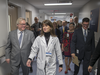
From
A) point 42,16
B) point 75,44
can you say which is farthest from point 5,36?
point 42,16

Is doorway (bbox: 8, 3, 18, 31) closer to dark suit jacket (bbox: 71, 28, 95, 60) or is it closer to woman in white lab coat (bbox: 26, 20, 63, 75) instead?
woman in white lab coat (bbox: 26, 20, 63, 75)

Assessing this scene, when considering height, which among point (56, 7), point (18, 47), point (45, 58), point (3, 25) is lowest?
point (45, 58)

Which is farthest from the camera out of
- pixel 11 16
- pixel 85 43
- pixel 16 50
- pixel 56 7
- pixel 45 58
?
pixel 56 7

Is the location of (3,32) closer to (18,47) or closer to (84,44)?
(18,47)

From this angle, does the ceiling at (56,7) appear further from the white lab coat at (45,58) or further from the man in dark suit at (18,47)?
the white lab coat at (45,58)

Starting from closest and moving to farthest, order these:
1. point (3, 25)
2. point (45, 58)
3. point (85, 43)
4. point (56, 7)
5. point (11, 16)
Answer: point (45, 58)
point (85, 43)
point (3, 25)
point (11, 16)
point (56, 7)

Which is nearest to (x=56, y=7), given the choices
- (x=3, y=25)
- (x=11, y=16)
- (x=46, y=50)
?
(x=11, y=16)

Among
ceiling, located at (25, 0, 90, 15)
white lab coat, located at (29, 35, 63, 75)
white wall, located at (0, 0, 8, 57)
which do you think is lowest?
white lab coat, located at (29, 35, 63, 75)

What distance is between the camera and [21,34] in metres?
2.47

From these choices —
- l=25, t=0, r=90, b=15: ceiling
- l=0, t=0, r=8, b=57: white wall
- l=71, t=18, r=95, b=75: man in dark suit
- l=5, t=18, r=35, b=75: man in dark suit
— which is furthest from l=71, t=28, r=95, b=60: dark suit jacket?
l=25, t=0, r=90, b=15: ceiling

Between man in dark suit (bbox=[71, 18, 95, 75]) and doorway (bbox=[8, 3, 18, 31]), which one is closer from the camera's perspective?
man in dark suit (bbox=[71, 18, 95, 75])

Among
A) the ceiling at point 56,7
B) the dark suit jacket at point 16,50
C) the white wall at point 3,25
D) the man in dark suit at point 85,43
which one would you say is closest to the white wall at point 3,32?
the white wall at point 3,25

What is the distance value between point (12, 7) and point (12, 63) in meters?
2.53

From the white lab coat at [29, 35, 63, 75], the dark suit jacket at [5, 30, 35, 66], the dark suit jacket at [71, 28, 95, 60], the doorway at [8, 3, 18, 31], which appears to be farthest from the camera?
the doorway at [8, 3, 18, 31]
